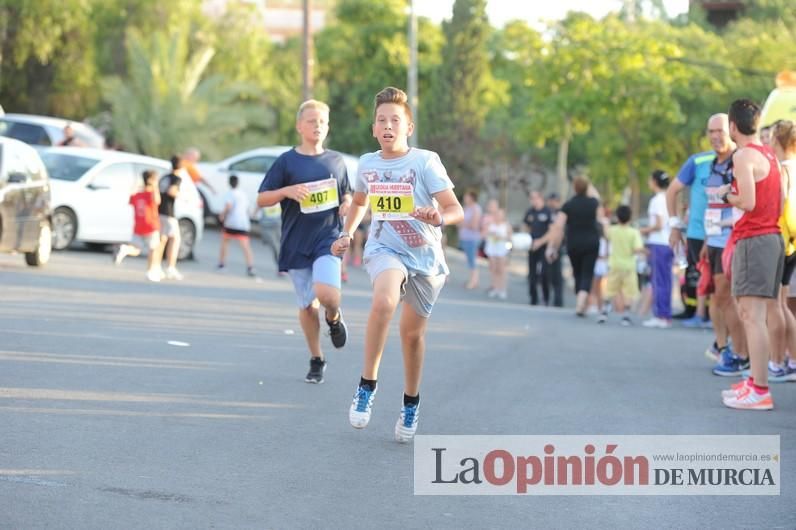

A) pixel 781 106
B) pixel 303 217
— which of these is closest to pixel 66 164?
pixel 781 106

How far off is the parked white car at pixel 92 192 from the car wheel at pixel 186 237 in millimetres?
1180

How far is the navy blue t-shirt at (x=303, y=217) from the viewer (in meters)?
10.3

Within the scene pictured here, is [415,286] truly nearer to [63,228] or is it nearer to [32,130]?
[63,228]

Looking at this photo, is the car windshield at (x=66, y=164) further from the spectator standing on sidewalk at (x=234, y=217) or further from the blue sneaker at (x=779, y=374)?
the blue sneaker at (x=779, y=374)

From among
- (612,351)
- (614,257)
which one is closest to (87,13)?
(614,257)

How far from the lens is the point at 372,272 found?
8.10 meters

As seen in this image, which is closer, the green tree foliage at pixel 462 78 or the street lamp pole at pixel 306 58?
the street lamp pole at pixel 306 58

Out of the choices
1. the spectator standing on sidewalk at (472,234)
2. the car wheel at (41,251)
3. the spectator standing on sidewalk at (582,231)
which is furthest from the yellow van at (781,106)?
the spectator standing on sidewalk at (472,234)

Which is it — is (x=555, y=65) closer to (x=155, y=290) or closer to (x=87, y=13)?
(x=87, y=13)

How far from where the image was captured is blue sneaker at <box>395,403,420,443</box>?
819 centimetres

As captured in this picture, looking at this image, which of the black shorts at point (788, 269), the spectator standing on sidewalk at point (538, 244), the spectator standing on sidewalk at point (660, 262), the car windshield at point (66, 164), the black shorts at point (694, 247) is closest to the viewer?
→ the black shorts at point (788, 269)

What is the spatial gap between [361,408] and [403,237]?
3.26 ft

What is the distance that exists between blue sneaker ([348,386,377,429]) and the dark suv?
34.7 ft

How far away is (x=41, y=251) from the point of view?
1956 cm
